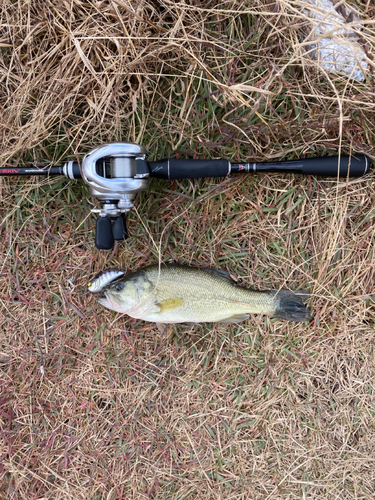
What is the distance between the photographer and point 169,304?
1.98 m

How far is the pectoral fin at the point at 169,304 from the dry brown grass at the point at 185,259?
1.02 ft

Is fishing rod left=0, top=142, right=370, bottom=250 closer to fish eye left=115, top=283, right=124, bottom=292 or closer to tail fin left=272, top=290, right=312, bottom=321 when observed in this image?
fish eye left=115, top=283, right=124, bottom=292

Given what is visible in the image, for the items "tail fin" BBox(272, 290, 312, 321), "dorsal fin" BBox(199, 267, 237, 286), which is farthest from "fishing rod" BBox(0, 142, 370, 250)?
"tail fin" BBox(272, 290, 312, 321)

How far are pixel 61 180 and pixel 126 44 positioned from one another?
3.17ft

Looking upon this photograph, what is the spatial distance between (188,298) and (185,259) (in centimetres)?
30

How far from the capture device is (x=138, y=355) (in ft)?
7.30

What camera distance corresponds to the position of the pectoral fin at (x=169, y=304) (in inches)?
77.7

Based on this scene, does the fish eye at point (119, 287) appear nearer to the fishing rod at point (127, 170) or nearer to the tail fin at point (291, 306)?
the fishing rod at point (127, 170)

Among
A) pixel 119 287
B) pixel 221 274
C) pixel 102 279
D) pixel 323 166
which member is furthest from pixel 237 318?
pixel 323 166

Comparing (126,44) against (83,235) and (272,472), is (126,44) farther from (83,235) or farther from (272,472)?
(272,472)

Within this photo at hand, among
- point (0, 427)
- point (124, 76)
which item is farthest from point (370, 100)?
point (0, 427)

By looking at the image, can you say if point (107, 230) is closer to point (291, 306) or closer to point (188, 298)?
point (188, 298)

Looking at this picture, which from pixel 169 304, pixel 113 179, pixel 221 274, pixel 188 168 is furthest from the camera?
pixel 221 274

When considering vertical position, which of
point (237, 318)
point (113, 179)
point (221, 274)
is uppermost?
point (113, 179)
